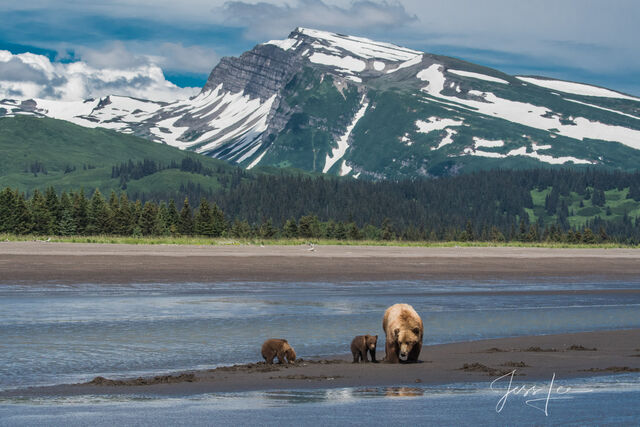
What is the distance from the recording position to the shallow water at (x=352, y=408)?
12992mm

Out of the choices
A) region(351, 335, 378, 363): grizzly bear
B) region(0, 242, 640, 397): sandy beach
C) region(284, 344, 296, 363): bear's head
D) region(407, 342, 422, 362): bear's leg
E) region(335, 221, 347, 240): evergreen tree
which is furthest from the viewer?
region(335, 221, 347, 240): evergreen tree

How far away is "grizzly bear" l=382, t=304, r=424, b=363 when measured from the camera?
19547 mm

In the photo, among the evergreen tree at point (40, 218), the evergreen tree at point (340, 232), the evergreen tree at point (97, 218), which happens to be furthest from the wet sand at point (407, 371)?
the evergreen tree at point (340, 232)

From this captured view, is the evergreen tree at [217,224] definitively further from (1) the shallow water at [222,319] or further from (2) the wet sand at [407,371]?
(2) the wet sand at [407,371]

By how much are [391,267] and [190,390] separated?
4844 cm

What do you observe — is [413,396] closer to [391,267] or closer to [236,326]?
[236,326]

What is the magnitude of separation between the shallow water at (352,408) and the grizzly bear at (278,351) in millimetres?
3787

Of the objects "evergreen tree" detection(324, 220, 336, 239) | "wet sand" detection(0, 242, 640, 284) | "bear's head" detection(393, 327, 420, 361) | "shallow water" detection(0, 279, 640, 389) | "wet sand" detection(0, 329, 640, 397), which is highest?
→ "bear's head" detection(393, 327, 420, 361)

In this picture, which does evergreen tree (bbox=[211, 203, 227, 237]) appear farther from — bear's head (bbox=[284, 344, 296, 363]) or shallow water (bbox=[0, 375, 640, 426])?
shallow water (bbox=[0, 375, 640, 426])

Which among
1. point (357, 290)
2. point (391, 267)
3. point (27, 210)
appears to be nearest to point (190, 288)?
point (357, 290)

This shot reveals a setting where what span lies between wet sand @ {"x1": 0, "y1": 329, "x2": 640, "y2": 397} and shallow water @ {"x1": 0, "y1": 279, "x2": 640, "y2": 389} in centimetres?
151

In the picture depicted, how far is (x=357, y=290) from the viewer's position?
4400 centimetres

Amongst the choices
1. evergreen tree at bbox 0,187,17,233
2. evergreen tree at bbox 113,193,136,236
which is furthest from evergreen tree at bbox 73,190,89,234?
evergreen tree at bbox 0,187,17,233

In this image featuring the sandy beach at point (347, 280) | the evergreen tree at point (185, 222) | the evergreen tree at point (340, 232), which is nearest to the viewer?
the sandy beach at point (347, 280)
